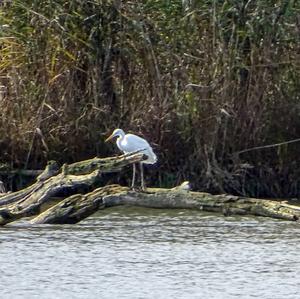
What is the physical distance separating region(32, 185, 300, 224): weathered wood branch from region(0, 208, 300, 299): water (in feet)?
0.83

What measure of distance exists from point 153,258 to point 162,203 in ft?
4.32

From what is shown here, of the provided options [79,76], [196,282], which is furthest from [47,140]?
[196,282]

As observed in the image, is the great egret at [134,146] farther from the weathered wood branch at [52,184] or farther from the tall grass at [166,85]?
the weathered wood branch at [52,184]

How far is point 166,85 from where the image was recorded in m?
20.0

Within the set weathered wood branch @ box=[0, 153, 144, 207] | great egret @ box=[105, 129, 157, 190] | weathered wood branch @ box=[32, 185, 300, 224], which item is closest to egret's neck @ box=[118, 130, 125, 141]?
great egret @ box=[105, 129, 157, 190]

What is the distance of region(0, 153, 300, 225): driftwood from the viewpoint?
15.3m

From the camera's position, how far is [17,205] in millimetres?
15945

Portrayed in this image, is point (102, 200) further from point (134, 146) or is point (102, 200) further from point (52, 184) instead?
point (134, 146)

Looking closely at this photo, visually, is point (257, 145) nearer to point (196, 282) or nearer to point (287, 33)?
point (287, 33)

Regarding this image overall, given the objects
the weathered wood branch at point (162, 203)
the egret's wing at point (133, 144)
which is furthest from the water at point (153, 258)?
the egret's wing at point (133, 144)

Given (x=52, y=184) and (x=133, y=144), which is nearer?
(x=52, y=184)

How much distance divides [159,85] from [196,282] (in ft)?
23.0

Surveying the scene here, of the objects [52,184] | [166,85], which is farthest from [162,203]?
[166,85]

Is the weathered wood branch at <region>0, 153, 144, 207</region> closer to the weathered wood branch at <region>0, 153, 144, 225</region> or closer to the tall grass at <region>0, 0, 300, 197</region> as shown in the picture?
the weathered wood branch at <region>0, 153, 144, 225</region>
